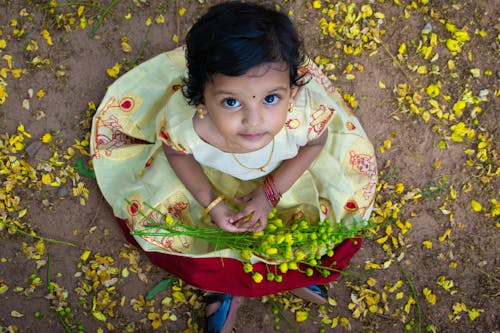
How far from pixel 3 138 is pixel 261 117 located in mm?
1458

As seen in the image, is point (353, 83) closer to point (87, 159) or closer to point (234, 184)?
point (234, 184)

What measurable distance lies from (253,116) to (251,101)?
0.15 feet

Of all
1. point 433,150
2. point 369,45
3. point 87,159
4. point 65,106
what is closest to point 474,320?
point 433,150

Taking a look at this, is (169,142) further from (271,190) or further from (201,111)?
(271,190)

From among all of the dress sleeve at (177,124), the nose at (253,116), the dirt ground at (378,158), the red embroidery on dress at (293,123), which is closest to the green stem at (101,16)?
the dirt ground at (378,158)

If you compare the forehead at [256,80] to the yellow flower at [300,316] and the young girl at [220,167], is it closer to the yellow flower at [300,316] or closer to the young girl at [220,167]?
the young girl at [220,167]

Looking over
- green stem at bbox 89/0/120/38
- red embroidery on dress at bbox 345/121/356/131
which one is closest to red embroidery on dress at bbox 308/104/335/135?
red embroidery on dress at bbox 345/121/356/131

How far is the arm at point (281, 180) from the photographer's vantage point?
174cm

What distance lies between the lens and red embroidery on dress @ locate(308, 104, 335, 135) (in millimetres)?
1642

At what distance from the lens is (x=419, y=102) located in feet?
7.43

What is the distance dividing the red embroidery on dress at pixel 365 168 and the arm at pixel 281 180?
0.89ft

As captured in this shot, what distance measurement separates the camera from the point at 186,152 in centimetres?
166

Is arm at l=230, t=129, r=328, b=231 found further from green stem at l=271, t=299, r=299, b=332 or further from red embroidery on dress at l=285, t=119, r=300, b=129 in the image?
green stem at l=271, t=299, r=299, b=332

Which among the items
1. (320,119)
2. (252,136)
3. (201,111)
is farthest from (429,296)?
(201,111)
